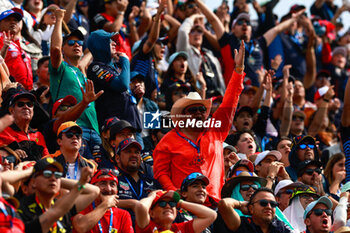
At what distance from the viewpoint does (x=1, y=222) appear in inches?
316

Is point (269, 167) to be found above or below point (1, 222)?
below

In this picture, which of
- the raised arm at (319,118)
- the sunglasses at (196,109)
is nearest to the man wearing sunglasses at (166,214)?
the sunglasses at (196,109)

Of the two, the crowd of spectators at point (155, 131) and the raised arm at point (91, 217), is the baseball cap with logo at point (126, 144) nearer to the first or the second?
the crowd of spectators at point (155, 131)

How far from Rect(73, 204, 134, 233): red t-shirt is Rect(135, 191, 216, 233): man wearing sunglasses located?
0.42ft

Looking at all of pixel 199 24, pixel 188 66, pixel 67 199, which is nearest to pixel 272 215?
pixel 67 199

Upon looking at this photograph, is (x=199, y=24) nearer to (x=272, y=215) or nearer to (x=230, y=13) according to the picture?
(x=230, y=13)

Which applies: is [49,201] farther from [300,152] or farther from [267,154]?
[300,152]

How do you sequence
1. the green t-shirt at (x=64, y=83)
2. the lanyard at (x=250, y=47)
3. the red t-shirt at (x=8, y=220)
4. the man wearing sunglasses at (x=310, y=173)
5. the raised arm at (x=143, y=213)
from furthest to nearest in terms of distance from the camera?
the lanyard at (x=250, y=47) < the man wearing sunglasses at (x=310, y=173) < the green t-shirt at (x=64, y=83) < the raised arm at (x=143, y=213) < the red t-shirt at (x=8, y=220)

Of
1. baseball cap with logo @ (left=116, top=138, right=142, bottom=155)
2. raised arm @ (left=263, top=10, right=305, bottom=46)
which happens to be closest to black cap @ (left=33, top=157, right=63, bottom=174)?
baseball cap with logo @ (left=116, top=138, right=142, bottom=155)

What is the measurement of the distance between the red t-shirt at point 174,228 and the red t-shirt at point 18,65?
158 inches

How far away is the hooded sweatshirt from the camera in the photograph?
12.5 meters

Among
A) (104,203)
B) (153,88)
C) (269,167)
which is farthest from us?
(153,88)

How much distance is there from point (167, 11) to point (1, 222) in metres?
11.2

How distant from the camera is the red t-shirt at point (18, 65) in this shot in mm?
13047
